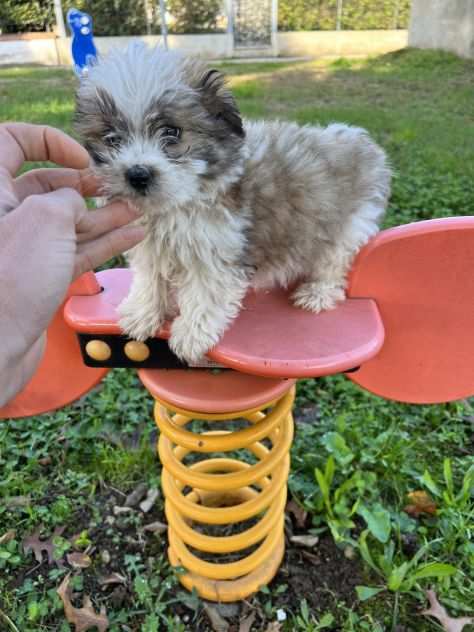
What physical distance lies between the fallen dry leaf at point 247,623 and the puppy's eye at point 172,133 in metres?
1.89

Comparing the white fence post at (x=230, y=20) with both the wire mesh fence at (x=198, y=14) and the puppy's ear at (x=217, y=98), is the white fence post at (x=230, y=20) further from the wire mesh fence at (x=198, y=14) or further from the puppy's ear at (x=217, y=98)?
the puppy's ear at (x=217, y=98)

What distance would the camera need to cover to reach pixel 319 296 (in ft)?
6.60

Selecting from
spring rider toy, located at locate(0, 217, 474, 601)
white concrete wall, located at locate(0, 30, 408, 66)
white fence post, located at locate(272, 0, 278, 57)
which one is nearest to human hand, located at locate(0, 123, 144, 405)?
spring rider toy, located at locate(0, 217, 474, 601)

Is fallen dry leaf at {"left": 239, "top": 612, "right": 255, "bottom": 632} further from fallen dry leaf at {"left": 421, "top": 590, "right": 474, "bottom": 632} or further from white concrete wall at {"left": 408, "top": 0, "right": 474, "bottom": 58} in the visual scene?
white concrete wall at {"left": 408, "top": 0, "right": 474, "bottom": 58}

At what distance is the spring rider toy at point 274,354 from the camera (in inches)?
70.6

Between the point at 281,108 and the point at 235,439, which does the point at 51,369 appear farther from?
the point at 281,108

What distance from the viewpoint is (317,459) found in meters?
2.92

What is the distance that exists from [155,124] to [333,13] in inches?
720

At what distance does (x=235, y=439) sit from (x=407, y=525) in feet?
3.53

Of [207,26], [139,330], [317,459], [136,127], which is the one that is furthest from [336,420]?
[207,26]

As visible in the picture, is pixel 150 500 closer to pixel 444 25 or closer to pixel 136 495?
pixel 136 495

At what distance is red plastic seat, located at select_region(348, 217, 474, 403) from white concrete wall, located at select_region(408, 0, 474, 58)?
12.7 m

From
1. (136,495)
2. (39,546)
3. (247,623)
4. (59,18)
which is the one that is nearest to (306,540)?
(247,623)

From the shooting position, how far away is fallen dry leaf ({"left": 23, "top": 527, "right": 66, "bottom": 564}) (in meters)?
2.55
